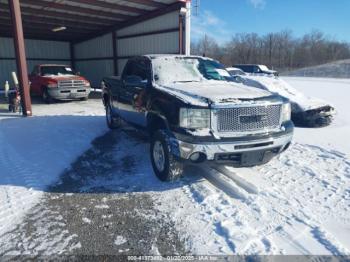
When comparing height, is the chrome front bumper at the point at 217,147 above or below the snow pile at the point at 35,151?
above

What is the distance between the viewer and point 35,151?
20.4ft

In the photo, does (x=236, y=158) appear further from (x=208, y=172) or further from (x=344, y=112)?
(x=344, y=112)

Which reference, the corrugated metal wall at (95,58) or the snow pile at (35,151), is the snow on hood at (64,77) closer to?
the snow pile at (35,151)

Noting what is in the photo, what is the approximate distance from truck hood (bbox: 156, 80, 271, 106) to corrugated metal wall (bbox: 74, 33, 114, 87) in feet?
54.5

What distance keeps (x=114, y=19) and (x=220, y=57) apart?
62.5m

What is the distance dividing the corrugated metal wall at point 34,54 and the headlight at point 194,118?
75.3 ft

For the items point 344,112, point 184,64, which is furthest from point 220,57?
point 184,64

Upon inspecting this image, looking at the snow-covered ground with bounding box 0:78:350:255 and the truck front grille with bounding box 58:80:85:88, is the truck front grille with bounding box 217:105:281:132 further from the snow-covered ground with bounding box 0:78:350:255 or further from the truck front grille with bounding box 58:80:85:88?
the truck front grille with bounding box 58:80:85:88

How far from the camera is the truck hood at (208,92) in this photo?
4.10m

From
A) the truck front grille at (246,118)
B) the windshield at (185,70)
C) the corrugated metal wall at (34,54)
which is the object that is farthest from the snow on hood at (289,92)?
the corrugated metal wall at (34,54)

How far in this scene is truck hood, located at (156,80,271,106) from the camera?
4102 mm

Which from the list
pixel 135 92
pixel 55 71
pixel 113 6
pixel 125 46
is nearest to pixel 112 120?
pixel 135 92

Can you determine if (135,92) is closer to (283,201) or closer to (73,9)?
(283,201)

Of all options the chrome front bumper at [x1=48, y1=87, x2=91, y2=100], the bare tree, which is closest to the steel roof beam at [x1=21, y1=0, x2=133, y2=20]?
the chrome front bumper at [x1=48, y1=87, x2=91, y2=100]
